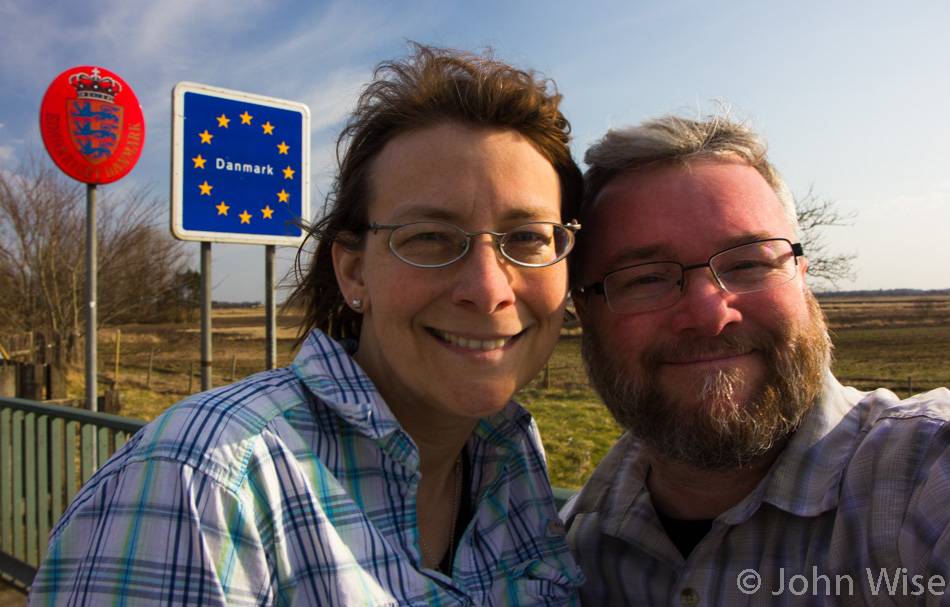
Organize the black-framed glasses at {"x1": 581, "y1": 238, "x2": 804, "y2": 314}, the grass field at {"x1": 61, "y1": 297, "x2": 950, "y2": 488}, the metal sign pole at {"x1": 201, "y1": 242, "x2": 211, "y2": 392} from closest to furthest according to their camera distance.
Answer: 1. the black-framed glasses at {"x1": 581, "y1": 238, "x2": 804, "y2": 314}
2. the metal sign pole at {"x1": 201, "y1": 242, "x2": 211, "y2": 392}
3. the grass field at {"x1": 61, "y1": 297, "x2": 950, "y2": 488}

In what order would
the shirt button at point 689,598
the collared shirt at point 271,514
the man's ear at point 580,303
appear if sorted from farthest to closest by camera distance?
the man's ear at point 580,303, the shirt button at point 689,598, the collared shirt at point 271,514

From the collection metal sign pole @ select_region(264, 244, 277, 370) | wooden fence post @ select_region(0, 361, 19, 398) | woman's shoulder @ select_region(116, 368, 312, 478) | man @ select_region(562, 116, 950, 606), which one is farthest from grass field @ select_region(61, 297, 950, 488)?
wooden fence post @ select_region(0, 361, 19, 398)

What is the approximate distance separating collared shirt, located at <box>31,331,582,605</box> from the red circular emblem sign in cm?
556

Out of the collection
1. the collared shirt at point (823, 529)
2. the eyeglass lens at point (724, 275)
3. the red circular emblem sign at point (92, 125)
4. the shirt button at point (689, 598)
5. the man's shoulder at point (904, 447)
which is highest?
the red circular emblem sign at point (92, 125)

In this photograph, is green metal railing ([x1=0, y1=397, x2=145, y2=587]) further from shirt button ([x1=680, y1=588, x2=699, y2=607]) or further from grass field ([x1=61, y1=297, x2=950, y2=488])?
shirt button ([x1=680, y1=588, x2=699, y2=607])

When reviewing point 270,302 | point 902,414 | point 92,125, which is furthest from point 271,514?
point 92,125

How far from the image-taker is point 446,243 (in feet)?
4.91

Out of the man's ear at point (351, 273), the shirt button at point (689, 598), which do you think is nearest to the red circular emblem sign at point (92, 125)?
the man's ear at point (351, 273)

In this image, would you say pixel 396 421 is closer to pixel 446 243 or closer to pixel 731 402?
pixel 446 243

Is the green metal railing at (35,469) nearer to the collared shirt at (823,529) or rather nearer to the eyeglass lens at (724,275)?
the collared shirt at (823,529)

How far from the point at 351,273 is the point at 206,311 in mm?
2868

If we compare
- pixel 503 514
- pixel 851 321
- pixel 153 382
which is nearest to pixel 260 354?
pixel 153 382

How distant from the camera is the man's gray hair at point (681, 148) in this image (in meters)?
1.89

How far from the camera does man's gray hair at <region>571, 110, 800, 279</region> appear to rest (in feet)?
6.20
